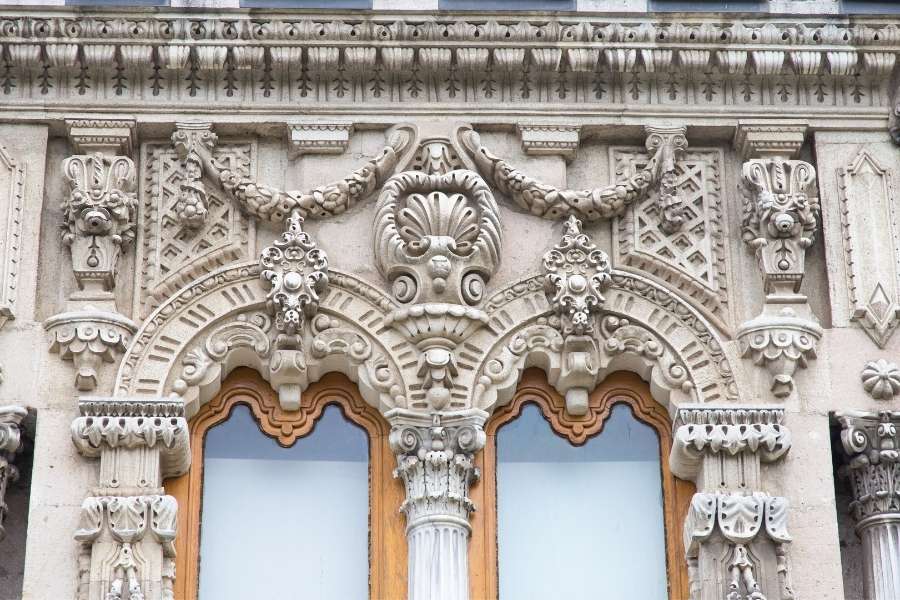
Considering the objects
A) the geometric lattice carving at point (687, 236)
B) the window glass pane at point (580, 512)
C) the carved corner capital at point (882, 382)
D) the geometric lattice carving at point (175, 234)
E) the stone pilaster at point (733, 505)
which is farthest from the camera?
the geometric lattice carving at point (687, 236)

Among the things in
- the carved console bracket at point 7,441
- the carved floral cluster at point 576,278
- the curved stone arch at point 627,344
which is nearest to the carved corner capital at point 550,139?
the carved floral cluster at point 576,278

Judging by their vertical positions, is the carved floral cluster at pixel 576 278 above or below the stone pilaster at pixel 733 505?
above

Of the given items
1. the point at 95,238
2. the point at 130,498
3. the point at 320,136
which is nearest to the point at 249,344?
the point at 95,238

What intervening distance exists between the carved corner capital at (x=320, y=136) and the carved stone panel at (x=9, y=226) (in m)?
2.10

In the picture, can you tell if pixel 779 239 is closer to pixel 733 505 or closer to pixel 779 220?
pixel 779 220

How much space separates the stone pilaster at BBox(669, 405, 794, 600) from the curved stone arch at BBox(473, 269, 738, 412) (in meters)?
0.34

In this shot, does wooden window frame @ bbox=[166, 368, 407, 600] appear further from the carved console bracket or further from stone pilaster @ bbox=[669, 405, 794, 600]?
stone pilaster @ bbox=[669, 405, 794, 600]

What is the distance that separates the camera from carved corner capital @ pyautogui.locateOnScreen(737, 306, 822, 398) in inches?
742

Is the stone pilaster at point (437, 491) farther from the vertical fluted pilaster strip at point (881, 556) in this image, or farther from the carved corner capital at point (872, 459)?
the vertical fluted pilaster strip at point (881, 556)

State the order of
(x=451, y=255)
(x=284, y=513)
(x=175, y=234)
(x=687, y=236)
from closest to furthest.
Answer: (x=284, y=513) → (x=451, y=255) → (x=175, y=234) → (x=687, y=236)

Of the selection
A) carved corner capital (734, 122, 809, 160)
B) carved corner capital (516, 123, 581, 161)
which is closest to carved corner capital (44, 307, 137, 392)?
carved corner capital (516, 123, 581, 161)

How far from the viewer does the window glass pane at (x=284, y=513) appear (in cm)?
1859

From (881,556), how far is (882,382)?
4.30 ft

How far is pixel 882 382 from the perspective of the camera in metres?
18.8
